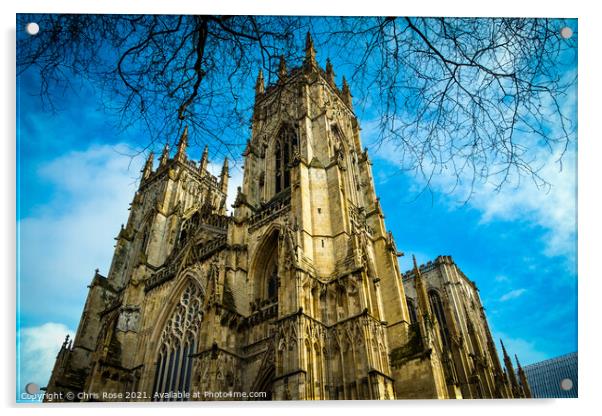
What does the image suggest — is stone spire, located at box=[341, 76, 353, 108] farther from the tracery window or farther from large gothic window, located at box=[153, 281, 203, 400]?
large gothic window, located at box=[153, 281, 203, 400]

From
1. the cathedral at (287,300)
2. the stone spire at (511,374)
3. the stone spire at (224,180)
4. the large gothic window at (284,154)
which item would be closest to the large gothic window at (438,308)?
the cathedral at (287,300)

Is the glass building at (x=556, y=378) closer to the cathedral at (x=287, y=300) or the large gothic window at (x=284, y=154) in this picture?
the cathedral at (x=287, y=300)

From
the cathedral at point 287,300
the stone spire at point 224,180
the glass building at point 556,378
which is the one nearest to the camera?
the glass building at point 556,378

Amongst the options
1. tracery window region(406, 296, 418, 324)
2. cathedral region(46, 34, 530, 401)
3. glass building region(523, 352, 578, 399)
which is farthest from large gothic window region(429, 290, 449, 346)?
glass building region(523, 352, 578, 399)

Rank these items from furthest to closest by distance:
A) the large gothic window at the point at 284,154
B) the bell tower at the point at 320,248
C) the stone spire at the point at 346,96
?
1. the stone spire at the point at 346,96
2. the large gothic window at the point at 284,154
3. the bell tower at the point at 320,248

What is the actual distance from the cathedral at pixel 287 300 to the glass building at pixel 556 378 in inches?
162

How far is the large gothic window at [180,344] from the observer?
16219mm

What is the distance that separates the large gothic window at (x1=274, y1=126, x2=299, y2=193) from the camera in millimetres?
20938

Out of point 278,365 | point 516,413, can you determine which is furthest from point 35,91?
point 516,413

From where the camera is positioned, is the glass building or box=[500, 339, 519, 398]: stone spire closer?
the glass building

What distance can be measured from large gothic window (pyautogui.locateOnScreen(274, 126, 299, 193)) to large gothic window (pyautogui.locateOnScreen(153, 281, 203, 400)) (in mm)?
6221

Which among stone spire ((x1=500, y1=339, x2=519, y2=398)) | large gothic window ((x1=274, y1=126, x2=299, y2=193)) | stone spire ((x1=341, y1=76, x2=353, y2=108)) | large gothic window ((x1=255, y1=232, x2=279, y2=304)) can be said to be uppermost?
stone spire ((x1=341, y1=76, x2=353, y2=108))
